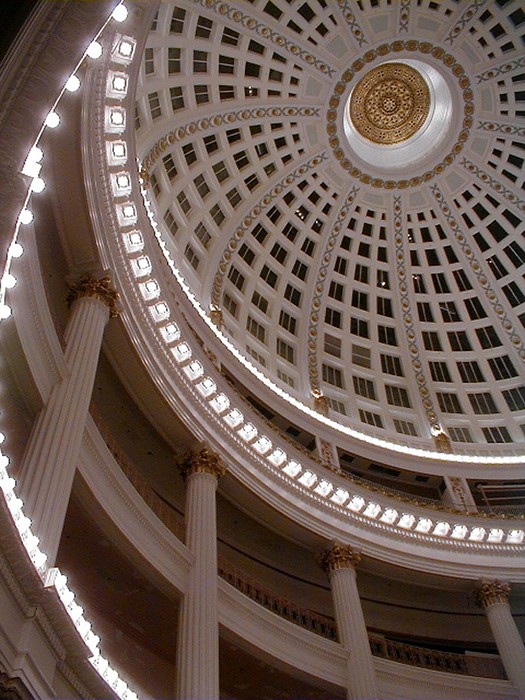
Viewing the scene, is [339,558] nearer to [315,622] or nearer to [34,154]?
[315,622]

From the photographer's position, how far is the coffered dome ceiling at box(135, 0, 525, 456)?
943 inches

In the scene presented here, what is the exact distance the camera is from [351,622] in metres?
17.1

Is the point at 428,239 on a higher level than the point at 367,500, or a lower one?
higher

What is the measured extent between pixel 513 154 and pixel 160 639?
847 inches

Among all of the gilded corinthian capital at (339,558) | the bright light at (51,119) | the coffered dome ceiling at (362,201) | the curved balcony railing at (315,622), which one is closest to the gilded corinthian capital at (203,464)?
the curved balcony railing at (315,622)

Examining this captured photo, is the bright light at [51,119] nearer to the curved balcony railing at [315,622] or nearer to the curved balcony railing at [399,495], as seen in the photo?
the curved balcony railing at [315,622]

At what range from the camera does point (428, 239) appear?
1147 inches

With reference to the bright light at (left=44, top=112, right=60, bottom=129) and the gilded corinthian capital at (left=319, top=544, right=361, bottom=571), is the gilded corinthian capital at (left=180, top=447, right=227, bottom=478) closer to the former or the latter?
the gilded corinthian capital at (left=319, top=544, right=361, bottom=571)

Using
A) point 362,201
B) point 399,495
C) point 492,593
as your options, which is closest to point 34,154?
point 399,495

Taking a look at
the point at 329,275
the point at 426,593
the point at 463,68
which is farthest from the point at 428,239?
the point at 426,593

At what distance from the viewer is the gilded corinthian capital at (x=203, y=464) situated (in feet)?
55.4

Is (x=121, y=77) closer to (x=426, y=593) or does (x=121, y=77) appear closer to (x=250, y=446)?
(x=250, y=446)

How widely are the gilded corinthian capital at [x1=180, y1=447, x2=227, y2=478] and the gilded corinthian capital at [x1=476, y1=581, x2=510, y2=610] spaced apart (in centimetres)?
854

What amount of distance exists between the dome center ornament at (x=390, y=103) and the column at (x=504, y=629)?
57.1ft
